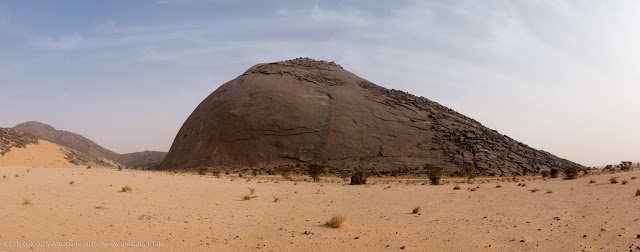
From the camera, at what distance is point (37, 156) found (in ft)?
152

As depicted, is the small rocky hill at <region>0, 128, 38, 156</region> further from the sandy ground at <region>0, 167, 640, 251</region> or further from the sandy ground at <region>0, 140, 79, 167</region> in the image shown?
the sandy ground at <region>0, 167, 640, 251</region>

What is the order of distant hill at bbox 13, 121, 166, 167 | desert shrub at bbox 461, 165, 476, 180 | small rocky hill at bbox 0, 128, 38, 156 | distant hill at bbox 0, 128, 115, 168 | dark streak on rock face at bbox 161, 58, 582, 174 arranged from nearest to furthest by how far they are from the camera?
distant hill at bbox 0, 128, 115, 168, small rocky hill at bbox 0, 128, 38, 156, desert shrub at bbox 461, 165, 476, 180, dark streak on rock face at bbox 161, 58, 582, 174, distant hill at bbox 13, 121, 166, 167

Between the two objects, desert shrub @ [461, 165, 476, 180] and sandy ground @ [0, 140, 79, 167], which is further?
desert shrub @ [461, 165, 476, 180]

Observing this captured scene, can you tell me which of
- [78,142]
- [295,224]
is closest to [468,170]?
[295,224]

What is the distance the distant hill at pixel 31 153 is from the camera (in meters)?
42.3

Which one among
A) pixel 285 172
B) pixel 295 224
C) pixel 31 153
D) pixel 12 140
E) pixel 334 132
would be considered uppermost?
pixel 334 132

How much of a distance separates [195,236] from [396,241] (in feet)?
13.9

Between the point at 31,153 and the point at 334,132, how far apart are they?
39.7 meters

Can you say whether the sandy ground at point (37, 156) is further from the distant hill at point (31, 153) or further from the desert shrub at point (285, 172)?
the desert shrub at point (285, 172)

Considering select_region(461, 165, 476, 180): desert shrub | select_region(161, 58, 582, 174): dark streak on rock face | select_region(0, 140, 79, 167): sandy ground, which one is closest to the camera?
select_region(0, 140, 79, 167): sandy ground

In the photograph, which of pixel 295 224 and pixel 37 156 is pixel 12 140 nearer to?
pixel 37 156

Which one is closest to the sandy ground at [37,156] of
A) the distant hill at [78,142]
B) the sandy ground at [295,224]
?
the sandy ground at [295,224]

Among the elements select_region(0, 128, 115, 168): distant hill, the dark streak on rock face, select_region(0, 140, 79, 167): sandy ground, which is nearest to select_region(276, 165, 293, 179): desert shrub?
the dark streak on rock face

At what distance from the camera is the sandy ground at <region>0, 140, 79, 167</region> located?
4162 centimetres
